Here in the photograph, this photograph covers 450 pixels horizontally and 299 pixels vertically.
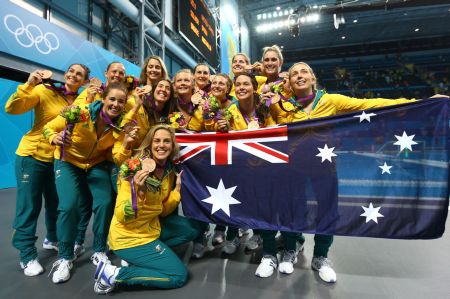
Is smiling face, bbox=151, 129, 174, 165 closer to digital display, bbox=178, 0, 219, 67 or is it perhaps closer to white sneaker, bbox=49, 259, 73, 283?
white sneaker, bbox=49, 259, 73, 283

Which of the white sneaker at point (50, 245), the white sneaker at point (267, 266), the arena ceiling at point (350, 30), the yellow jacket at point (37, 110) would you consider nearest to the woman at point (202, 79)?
the yellow jacket at point (37, 110)

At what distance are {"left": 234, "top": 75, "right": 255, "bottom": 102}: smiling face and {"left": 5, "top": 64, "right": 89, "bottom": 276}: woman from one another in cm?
148

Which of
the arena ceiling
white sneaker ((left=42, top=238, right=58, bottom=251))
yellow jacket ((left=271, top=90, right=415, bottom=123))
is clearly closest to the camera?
yellow jacket ((left=271, top=90, right=415, bottom=123))

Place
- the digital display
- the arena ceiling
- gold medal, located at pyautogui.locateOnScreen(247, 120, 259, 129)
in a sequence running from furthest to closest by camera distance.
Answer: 1. the arena ceiling
2. the digital display
3. gold medal, located at pyautogui.locateOnScreen(247, 120, 259, 129)

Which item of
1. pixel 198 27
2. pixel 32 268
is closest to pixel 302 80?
pixel 32 268

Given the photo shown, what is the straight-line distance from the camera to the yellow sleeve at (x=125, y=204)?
6.63 feet

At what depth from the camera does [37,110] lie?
2.44 meters

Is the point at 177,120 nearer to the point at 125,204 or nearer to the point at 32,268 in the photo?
the point at 125,204

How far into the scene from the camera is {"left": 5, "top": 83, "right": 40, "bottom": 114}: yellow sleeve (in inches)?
88.7

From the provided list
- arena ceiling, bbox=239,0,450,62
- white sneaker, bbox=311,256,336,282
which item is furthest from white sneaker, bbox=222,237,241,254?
arena ceiling, bbox=239,0,450,62

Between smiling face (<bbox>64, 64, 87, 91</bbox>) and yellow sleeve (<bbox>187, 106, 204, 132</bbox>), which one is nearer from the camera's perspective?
smiling face (<bbox>64, 64, 87, 91</bbox>)

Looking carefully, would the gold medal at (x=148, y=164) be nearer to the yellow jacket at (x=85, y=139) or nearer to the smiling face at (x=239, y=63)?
the yellow jacket at (x=85, y=139)

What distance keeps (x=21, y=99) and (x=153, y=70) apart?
1.23 meters

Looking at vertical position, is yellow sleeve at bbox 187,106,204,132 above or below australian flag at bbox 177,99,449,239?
above
